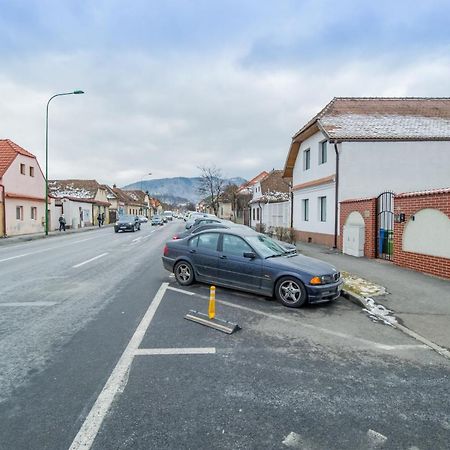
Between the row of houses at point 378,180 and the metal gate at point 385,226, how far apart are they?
0.03 metres

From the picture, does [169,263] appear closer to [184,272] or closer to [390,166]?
[184,272]

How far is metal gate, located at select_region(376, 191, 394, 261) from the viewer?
39.3 feet

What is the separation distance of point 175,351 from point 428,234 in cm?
812

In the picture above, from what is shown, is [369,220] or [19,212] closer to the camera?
[369,220]

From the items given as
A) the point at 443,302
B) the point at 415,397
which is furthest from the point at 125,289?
the point at 443,302

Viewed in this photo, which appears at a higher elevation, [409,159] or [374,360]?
[409,159]

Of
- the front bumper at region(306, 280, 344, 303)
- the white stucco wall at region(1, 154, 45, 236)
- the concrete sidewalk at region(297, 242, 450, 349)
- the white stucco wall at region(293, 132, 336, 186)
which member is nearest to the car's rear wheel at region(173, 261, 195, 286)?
the front bumper at region(306, 280, 344, 303)

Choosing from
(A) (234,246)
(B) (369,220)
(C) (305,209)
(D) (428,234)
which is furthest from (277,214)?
(A) (234,246)

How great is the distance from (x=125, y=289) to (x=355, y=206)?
9.83m

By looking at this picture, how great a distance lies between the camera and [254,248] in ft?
23.7

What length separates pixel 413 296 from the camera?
7.22 meters

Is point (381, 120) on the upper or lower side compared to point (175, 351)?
upper

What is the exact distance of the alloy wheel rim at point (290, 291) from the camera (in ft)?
21.3

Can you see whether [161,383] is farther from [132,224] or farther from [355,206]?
[132,224]
